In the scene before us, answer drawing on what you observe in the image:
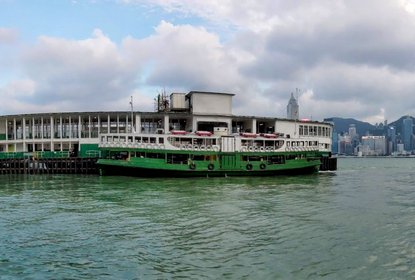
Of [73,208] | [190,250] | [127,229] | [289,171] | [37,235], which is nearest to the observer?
[190,250]

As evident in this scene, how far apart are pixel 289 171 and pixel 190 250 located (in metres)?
37.6

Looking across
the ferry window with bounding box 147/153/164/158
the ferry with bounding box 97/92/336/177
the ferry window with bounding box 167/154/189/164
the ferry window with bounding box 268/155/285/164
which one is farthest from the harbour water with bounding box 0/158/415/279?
the ferry window with bounding box 268/155/285/164

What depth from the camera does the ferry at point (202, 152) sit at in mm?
43406

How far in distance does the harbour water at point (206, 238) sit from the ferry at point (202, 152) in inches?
723

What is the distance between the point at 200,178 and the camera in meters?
43.2

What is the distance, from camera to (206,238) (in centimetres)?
1443

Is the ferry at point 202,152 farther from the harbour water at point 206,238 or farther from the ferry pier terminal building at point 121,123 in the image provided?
the harbour water at point 206,238

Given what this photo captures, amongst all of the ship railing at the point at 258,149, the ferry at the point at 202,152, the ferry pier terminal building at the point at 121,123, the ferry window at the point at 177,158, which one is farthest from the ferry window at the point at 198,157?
the ferry pier terminal building at the point at 121,123

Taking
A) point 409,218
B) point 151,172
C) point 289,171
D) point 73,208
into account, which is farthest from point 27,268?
point 289,171

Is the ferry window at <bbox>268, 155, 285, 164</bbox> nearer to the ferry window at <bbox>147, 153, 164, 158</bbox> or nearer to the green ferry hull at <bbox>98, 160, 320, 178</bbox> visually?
the green ferry hull at <bbox>98, 160, 320, 178</bbox>

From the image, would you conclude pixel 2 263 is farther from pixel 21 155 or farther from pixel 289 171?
pixel 21 155

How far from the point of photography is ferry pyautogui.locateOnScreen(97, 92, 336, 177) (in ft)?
142

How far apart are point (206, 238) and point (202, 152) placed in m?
30.3

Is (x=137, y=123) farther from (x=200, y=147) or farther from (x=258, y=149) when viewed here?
(x=258, y=149)
